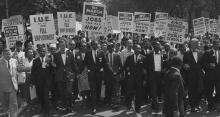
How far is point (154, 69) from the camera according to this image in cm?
1159

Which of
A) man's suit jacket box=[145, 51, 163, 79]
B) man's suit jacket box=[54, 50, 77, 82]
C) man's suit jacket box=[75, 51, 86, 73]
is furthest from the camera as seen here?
man's suit jacket box=[75, 51, 86, 73]

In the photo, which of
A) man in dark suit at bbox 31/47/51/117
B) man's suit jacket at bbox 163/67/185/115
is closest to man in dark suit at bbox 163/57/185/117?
man's suit jacket at bbox 163/67/185/115

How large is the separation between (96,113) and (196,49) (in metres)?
3.53

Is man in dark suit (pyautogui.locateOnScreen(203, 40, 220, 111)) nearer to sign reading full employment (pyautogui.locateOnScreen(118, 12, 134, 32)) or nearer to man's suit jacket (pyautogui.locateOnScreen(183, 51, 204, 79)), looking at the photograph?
man's suit jacket (pyautogui.locateOnScreen(183, 51, 204, 79))

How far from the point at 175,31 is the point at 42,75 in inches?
199

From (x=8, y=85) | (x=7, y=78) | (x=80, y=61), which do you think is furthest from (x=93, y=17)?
(x=8, y=85)

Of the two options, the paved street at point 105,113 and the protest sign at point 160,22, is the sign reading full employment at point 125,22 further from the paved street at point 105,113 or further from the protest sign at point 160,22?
the paved street at point 105,113

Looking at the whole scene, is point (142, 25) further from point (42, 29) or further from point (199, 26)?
point (42, 29)

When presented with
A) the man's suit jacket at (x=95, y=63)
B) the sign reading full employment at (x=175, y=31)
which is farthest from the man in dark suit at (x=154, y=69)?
the sign reading full employment at (x=175, y=31)

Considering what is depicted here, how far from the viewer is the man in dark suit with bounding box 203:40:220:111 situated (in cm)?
1178

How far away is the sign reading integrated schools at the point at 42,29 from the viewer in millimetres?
12594

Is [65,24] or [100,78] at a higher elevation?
[65,24]

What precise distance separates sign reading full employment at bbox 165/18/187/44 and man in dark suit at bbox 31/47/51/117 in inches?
178

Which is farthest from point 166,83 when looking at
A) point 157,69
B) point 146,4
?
point 146,4
